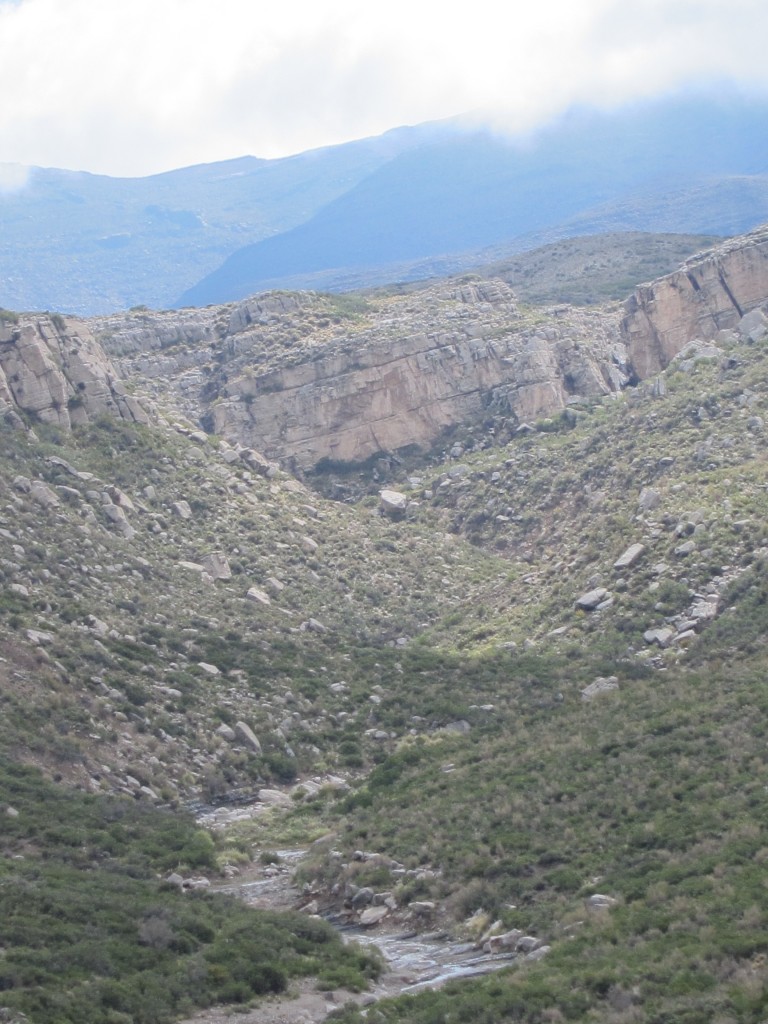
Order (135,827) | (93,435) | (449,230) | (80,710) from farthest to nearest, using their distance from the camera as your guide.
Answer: (449,230) < (93,435) < (80,710) < (135,827)

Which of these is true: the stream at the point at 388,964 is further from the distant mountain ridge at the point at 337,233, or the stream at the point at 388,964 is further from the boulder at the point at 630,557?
the distant mountain ridge at the point at 337,233

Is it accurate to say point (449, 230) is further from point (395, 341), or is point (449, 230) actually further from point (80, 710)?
point (80, 710)

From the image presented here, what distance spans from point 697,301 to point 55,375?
84.2ft

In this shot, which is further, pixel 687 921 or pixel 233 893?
pixel 233 893

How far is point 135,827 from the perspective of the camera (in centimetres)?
2880

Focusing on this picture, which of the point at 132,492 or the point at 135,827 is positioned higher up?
the point at 132,492

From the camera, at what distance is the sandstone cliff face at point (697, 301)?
61531 millimetres

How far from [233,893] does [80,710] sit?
7812 mm

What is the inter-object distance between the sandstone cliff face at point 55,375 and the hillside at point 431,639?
103mm

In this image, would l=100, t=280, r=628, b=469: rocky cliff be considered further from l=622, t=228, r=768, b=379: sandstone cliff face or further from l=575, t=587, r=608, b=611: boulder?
l=575, t=587, r=608, b=611: boulder

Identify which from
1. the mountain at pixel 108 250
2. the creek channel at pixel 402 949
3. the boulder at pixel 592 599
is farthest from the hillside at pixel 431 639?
the mountain at pixel 108 250

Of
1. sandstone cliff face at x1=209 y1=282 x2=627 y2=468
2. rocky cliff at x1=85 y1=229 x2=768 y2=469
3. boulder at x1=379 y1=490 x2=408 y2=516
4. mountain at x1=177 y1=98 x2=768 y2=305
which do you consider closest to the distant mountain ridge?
mountain at x1=177 y1=98 x2=768 y2=305

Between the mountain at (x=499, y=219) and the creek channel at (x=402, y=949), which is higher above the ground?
the mountain at (x=499, y=219)

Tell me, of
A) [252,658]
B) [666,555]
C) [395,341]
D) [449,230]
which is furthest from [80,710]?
[449,230]
